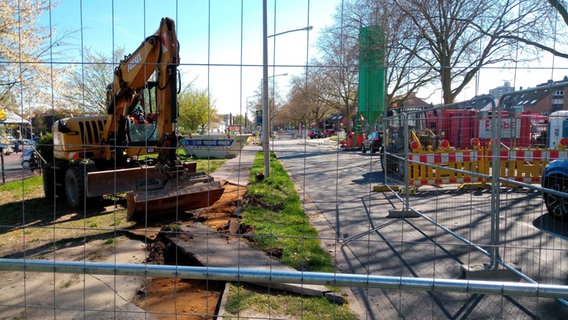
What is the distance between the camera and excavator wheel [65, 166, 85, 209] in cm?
838

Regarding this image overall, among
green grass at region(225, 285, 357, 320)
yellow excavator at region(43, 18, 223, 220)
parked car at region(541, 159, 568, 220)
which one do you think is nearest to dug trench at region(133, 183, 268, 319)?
green grass at region(225, 285, 357, 320)

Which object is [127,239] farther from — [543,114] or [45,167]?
[543,114]

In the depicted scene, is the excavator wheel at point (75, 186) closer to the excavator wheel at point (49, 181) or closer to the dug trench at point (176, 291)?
the excavator wheel at point (49, 181)

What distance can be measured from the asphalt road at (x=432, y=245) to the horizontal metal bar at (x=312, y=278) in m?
0.35

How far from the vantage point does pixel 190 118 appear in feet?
32.1

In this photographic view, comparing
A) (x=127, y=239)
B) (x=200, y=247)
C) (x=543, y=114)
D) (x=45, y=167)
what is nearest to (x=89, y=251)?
(x=127, y=239)

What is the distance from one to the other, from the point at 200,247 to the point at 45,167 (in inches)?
274

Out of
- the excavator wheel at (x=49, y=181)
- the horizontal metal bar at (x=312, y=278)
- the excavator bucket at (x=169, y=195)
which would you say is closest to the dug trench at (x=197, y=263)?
the horizontal metal bar at (x=312, y=278)

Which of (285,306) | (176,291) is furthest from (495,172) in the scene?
(176,291)

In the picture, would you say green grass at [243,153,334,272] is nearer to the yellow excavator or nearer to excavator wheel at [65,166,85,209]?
the yellow excavator

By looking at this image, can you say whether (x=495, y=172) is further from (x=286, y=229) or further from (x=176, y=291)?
(x=176, y=291)

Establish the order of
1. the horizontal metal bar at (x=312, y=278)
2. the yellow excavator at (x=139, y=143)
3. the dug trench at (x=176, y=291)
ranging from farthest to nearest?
the yellow excavator at (x=139, y=143)
the dug trench at (x=176, y=291)
the horizontal metal bar at (x=312, y=278)

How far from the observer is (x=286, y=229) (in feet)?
21.0

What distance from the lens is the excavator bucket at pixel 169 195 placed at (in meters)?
6.59
